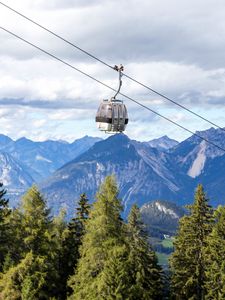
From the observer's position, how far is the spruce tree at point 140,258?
5328cm

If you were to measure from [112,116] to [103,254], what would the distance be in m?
24.5

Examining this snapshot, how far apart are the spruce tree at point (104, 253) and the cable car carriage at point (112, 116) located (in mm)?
22632

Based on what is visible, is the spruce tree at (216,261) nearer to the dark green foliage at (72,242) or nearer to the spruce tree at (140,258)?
the spruce tree at (140,258)

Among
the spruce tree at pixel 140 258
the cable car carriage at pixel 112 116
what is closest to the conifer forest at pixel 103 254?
the spruce tree at pixel 140 258

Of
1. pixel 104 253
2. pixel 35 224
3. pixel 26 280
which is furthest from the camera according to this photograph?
pixel 35 224

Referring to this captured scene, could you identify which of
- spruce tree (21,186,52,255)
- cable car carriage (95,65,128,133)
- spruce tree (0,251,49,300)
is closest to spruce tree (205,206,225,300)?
spruce tree (21,186,52,255)

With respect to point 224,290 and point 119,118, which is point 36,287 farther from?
point 119,118

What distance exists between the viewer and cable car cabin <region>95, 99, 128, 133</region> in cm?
2258

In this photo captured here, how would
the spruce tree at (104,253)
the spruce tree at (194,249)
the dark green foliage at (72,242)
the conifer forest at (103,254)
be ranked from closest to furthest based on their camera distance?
the spruce tree at (104,253) → the conifer forest at (103,254) → the spruce tree at (194,249) → the dark green foliage at (72,242)

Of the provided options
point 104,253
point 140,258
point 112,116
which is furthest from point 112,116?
point 140,258

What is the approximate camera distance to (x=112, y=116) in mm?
22500

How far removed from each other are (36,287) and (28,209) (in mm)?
6817

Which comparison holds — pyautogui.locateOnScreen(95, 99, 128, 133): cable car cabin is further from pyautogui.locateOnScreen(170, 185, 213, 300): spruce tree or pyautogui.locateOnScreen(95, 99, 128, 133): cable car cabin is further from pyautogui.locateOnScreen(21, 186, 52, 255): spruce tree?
pyautogui.locateOnScreen(170, 185, 213, 300): spruce tree

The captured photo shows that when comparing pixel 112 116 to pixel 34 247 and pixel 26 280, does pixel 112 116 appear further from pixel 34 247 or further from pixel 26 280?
pixel 34 247
